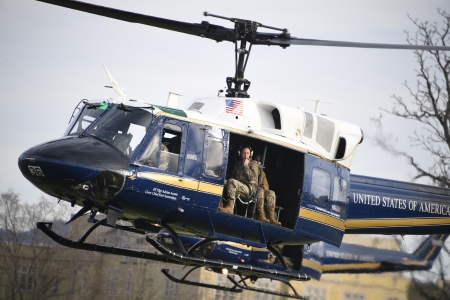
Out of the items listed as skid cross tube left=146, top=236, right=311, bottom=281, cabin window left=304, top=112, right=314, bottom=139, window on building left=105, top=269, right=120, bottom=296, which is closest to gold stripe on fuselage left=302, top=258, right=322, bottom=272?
skid cross tube left=146, top=236, right=311, bottom=281

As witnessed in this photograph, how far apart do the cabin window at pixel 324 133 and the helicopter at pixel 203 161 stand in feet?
0.06

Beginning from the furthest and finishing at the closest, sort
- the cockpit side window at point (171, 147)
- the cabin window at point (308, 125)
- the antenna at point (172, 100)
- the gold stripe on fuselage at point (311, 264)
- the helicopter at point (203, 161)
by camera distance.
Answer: the gold stripe on fuselage at point (311, 264) < the cabin window at point (308, 125) < the antenna at point (172, 100) < the cockpit side window at point (171, 147) < the helicopter at point (203, 161)

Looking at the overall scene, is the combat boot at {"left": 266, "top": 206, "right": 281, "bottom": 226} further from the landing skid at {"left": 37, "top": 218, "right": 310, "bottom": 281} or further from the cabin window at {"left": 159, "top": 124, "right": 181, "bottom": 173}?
the cabin window at {"left": 159, "top": 124, "right": 181, "bottom": 173}

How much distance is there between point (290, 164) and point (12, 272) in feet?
58.7

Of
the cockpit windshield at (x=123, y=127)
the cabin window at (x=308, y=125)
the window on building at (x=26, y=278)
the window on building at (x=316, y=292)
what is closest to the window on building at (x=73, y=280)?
the window on building at (x=26, y=278)

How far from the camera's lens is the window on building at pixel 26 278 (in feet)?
102

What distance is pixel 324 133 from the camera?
1609 cm

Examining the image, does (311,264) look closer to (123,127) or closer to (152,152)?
(152,152)

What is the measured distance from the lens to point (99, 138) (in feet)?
45.0

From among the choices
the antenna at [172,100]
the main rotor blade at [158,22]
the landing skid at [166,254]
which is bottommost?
the landing skid at [166,254]

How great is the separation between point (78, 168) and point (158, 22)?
3.41 meters

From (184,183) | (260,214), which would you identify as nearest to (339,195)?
(260,214)

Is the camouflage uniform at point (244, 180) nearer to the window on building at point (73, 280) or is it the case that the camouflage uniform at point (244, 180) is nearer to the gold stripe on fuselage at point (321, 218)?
the gold stripe on fuselage at point (321, 218)

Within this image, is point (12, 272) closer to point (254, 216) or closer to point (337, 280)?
point (337, 280)
